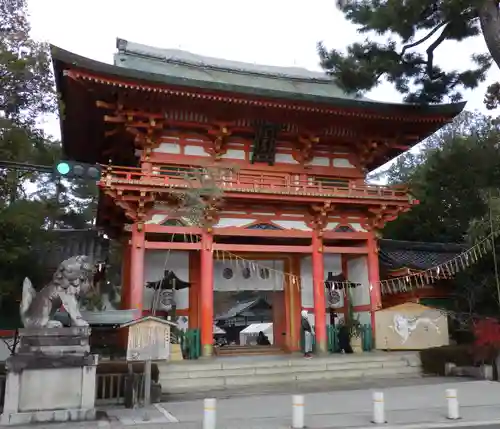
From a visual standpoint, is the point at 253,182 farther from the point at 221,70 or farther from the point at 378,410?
the point at 378,410

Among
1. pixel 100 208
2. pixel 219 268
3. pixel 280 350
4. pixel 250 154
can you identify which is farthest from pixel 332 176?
pixel 100 208

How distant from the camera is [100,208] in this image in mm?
16094

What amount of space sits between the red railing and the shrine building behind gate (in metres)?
0.05

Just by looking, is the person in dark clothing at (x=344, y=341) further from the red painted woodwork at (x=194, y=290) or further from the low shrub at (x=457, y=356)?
the red painted woodwork at (x=194, y=290)

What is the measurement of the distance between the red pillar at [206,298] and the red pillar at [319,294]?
3.36 m

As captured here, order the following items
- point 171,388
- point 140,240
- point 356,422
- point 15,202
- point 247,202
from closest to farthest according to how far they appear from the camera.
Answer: point 356,422
point 171,388
point 15,202
point 140,240
point 247,202

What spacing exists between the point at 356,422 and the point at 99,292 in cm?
1301

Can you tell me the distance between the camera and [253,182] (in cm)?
1523

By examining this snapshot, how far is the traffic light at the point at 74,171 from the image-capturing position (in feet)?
30.3

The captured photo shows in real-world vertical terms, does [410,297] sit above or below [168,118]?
below

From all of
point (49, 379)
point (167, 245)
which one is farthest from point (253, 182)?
point (49, 379)

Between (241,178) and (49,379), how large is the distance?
8716 mm

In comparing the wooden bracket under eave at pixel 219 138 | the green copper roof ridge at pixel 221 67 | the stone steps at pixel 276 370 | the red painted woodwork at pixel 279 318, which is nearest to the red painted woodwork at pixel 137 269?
the stone steps at pixel 276 370

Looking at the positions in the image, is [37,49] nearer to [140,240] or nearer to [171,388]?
[140,240]
